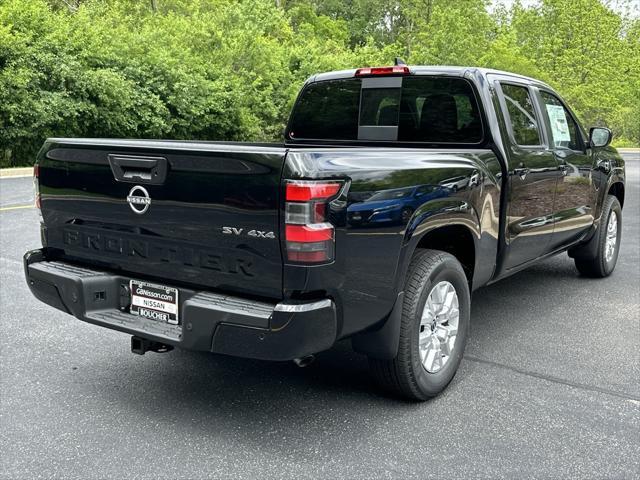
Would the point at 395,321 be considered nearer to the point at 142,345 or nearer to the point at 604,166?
the point at 142,345

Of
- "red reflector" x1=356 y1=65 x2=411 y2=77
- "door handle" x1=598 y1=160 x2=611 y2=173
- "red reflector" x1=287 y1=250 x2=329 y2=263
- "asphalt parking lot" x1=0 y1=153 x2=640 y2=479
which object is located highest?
"red reflector" x1=356 y1=65 x2=411 y2=77

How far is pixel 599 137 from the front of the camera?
559 cm

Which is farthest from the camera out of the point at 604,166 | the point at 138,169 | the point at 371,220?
A: the point at 604,166

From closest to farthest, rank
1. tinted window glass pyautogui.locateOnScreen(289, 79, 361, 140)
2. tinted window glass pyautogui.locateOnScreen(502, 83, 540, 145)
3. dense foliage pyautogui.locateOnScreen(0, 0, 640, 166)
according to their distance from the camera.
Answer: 1. tinted window glass pyautogui.locateOnScreen(502, 83, 540, 145)
2. tinted window glass pyautogui.locateOnScreen(289, 79, 361, 140)
3. dense foliage pyautogui.locateOnScreen(0, 0, 640, 166)

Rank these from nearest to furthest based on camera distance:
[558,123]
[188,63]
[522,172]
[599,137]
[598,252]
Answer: [522,172], [558,123], [599,137], [598,252], [188,63]

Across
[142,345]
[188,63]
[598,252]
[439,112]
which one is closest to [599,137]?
[598,252]

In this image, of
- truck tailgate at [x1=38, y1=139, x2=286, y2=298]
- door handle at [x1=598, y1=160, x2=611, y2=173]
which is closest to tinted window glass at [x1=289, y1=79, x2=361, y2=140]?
truck tailgate at [x1=38, y1=139, x2=286, y2=298]

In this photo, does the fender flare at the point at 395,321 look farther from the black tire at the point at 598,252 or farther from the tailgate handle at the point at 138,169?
the black tire at the point at 598,252

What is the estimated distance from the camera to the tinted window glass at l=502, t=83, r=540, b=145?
4.51 meters

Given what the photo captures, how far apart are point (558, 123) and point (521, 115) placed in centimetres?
80

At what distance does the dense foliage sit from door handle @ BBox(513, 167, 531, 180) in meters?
14.3

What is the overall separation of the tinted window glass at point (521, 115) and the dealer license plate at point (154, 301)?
8.51 ft

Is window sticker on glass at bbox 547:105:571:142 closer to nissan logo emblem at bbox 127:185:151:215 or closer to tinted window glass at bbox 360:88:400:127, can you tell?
tinted window glass at bbox 360:88:400:127

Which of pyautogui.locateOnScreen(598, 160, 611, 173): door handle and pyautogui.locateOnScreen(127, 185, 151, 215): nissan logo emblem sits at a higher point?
pyautogui.locateOnScreen(127, 185, 151, 215): nissan logo emblem
